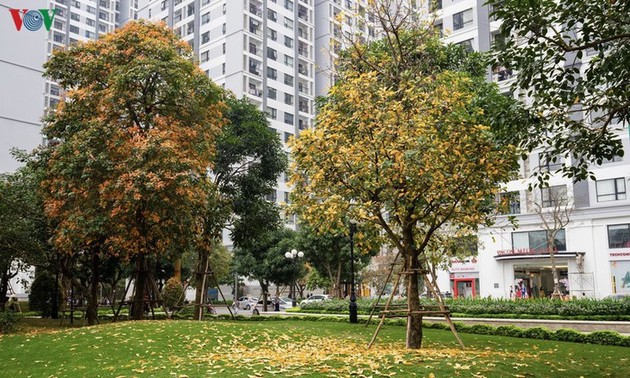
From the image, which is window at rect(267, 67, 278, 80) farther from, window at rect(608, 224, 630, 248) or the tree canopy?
the tree canopy

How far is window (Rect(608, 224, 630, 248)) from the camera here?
133 ft

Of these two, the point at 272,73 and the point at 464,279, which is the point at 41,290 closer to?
the point at 464,279

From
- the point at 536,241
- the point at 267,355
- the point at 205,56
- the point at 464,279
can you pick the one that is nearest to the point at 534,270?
the point at 536,241

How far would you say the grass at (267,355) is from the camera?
10.2 m

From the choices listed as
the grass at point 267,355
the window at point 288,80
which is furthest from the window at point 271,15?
the grass at point 267,355

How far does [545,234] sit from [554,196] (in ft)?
12.1

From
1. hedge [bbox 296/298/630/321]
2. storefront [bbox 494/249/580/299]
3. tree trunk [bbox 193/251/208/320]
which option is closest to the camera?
hedge [bbox 296/298/630/321]

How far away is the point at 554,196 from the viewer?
42.2m

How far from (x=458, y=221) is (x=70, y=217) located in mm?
13286

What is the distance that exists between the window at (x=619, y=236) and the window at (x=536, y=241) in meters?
3.23

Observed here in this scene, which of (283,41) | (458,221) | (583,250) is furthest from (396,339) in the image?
(283,41)

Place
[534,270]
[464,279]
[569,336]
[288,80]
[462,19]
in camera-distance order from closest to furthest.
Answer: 1. [569,336]
2. [534,270]
3. [462,19]
4. [464,279]
5. [288,80]

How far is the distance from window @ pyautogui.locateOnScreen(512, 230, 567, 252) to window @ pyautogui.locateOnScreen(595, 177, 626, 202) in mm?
3919

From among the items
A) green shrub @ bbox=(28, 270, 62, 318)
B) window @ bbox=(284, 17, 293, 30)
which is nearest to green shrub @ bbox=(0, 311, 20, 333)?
green shrub @ bbox=(28, 270, 62, 318)
